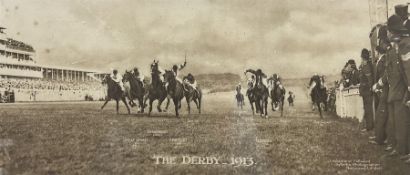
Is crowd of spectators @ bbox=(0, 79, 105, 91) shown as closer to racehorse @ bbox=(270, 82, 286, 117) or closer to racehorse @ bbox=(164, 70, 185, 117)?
racehorse @ bbox=(164, 70, 185, 117)

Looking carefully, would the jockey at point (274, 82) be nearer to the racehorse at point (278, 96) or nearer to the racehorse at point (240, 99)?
the racehorse at point (278, 96)

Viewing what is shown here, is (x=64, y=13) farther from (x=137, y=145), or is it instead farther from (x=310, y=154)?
(x=310, y=154)

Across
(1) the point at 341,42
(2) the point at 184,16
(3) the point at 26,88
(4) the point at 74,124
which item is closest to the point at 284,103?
(1) the point at 341,42

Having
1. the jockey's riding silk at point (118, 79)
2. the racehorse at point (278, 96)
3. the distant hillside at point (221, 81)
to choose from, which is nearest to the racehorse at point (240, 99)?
the distant hillside at point (221, 81)

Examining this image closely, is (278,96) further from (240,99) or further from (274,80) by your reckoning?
(240,99)

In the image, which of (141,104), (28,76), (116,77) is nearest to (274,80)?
(141,104)

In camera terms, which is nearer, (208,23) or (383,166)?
(383,166)
